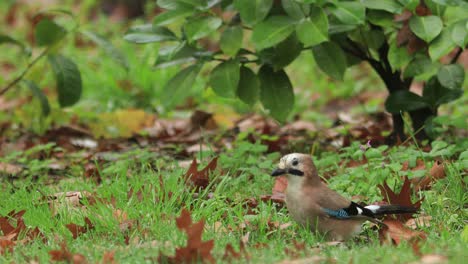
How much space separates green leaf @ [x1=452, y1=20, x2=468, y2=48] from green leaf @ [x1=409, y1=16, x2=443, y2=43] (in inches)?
3.9

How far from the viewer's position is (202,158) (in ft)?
16.0

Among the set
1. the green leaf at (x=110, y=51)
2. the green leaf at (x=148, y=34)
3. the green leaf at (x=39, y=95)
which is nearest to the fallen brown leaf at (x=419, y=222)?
Answer: the green leaf at (x=148, y=34)

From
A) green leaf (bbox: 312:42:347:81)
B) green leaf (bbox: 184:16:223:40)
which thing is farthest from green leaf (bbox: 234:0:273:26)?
green leaf (bbox: 312:42:347:81)

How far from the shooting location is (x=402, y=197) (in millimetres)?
3727

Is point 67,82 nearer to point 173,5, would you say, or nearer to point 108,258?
point 173,5

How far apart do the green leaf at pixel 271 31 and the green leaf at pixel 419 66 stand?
78 cm

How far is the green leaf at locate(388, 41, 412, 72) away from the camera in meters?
4.46

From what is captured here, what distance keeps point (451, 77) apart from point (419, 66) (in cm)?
21

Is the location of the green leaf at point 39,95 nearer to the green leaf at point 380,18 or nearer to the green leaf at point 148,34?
the green leaf at point 148,34

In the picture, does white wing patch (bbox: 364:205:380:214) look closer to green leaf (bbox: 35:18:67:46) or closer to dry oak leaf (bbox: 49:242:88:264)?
dry oak leaf (bbox: 49:242:88:264)

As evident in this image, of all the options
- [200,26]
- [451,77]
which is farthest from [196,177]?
[451,77]

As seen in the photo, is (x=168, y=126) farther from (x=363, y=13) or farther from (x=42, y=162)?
(x=363, y=13)

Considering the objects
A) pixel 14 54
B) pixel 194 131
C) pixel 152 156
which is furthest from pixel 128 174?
pixel 14 54

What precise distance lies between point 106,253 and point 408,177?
67.4 inches
